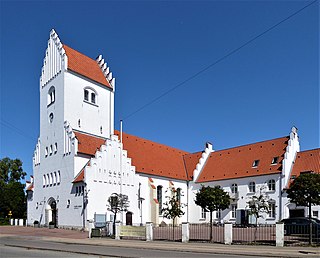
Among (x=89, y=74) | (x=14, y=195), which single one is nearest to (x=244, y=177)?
(x=89, y=74)

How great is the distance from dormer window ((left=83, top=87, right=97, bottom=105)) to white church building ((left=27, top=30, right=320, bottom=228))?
0.45 ft

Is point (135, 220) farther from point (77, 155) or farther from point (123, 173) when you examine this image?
point (77, 155)

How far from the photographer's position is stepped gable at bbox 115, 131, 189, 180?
178ft

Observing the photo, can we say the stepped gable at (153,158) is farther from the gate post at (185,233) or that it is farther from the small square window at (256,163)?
the gate post at (185,233)

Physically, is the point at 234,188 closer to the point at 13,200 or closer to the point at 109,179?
the point at 109,179

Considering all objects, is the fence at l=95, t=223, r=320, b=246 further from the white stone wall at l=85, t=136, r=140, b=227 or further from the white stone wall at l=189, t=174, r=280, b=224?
the white stone wall at l=189, t=174, r=280, b=224

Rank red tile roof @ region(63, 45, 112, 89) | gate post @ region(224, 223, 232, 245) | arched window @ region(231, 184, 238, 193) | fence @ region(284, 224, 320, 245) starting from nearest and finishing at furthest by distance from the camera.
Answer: gate post @ region(224, 223, 232, 245)
fence @ region(284, 224, 320, 245)
red tile roof @ region(63, 45, 112, 89)
arched window @ region(231, 184, 238, 193)

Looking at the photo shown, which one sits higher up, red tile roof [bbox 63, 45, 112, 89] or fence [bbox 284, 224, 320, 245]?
red tile roof [bbox 63, 45, 112, 89]

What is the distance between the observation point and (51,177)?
1973 inches

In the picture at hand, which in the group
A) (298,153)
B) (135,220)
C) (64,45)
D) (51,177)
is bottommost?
(135,220)

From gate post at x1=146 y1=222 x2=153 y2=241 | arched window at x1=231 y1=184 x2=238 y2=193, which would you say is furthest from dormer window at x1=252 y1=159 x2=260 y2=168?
gate post at x1=146 y1=222 x2=153 y2=241

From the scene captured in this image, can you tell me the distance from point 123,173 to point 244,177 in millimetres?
16209

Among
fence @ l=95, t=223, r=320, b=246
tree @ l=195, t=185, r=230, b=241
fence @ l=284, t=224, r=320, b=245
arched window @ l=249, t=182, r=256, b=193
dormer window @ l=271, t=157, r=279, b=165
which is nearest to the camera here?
fence @ l=95, t=223, r=320, b=246

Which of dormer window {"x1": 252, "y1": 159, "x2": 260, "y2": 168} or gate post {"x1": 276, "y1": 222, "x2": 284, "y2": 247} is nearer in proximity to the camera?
gate post {"x1": 276, "y1": 222, "x2": 284, "y2": 247}
